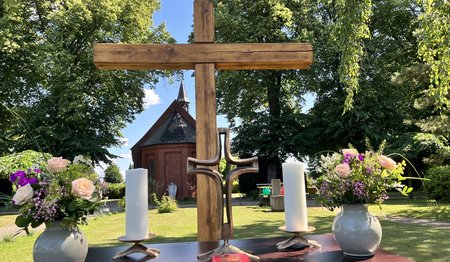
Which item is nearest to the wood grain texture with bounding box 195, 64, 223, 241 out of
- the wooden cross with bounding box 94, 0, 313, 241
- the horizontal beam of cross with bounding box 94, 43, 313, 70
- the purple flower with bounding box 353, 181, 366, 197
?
the wooden cross with bounding box 94, 0, 313, 241

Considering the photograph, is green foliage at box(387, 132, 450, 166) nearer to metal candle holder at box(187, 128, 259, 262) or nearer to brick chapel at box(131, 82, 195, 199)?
brick chapel at box(131, 82, 195, 199)

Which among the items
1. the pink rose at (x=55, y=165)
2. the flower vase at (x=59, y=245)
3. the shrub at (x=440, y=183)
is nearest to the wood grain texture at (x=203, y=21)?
the pink rose at (x=55, y=165)

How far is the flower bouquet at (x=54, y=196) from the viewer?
5.78 ft

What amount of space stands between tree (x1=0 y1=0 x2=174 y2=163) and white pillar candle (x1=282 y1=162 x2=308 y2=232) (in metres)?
19.7

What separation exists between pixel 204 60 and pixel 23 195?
65.1 inches

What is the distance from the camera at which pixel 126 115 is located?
24.6 m

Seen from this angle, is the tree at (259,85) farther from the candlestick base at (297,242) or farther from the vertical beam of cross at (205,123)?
the candlestick base at (297,242)

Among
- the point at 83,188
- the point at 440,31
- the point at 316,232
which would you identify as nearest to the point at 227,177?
the point at 83,188

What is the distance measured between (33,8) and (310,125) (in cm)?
1827

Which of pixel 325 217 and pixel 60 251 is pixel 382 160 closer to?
pixel 60 251

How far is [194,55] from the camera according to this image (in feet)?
9.65

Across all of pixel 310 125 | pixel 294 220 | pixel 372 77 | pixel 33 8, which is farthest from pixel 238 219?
pixel 33 8

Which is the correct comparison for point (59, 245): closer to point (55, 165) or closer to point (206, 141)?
point (55, 165)

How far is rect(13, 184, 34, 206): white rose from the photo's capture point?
1.75 m
